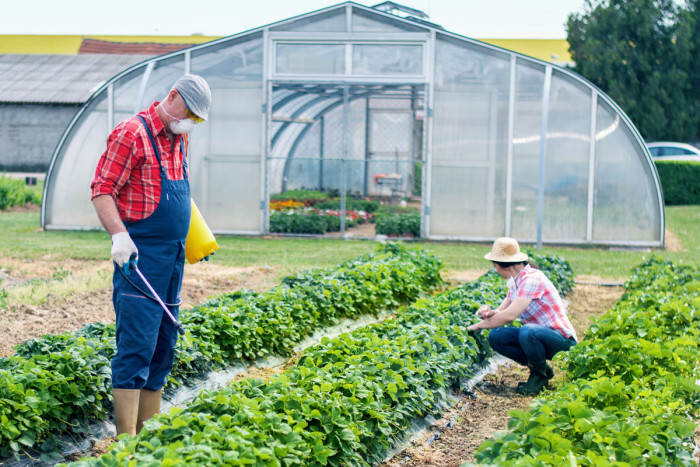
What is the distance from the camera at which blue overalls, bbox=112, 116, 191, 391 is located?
381cm

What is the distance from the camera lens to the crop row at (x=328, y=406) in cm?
312

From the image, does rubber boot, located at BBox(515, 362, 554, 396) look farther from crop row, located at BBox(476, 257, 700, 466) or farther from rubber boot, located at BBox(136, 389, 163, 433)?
rubber boot, located at BBox(136, 389, 163, 433)

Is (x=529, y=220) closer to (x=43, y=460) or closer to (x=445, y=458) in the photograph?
(x=445, y=458)

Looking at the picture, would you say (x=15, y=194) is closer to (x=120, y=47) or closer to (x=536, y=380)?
(x=536, y=380)

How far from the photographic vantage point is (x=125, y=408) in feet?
12.7

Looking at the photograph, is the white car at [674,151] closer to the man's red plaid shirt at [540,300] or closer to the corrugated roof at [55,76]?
the corrugated roof at [55,76]

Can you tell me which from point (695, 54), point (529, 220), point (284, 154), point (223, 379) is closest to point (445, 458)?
point (223, 379)

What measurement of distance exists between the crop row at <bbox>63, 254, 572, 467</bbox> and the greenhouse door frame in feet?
25.6

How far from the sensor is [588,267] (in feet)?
36.9

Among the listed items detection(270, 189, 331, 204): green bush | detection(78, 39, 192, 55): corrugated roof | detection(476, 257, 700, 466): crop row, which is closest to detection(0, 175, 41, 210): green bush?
detection(270, 189, 331, 204): green bush

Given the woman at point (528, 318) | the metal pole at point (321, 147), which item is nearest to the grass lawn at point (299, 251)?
the woman at point (528, 318)

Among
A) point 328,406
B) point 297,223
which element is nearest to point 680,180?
point 297,223

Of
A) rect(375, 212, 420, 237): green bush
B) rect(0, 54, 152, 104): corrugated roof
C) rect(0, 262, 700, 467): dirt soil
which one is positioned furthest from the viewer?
rect(0, 54, 152, 104): corrugated roof

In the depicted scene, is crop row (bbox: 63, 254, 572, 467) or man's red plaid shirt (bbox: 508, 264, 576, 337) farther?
man's red plaid shirt (bbox: 508, 264, 576, 337)
